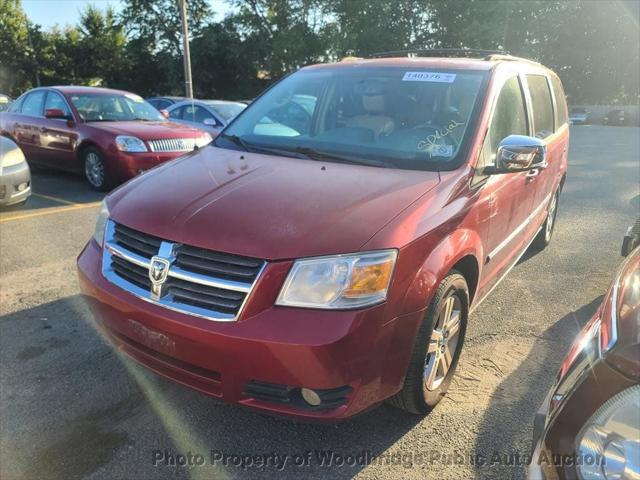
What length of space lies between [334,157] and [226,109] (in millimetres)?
7883

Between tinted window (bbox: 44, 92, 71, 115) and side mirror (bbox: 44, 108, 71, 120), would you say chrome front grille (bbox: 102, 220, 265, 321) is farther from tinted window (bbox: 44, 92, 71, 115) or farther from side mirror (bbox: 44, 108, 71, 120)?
tinted window (bbox: 44, 92, 71, 115)

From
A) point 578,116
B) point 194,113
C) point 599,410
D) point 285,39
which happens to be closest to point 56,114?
point 194,113

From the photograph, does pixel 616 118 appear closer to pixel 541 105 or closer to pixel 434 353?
pixel 541 105

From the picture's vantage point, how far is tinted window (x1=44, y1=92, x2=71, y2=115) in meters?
8.16

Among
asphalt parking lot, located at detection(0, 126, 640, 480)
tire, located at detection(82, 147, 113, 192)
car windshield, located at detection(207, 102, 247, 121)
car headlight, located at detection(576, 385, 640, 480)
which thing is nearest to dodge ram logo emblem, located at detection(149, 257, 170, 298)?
asphalt parking lot, located at detection(0, 126, 640, 480)

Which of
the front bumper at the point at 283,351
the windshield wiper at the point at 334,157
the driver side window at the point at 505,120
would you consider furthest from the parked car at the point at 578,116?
the front bumper at the point at 283,351

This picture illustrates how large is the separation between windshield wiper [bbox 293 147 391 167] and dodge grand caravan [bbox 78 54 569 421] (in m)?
0.01

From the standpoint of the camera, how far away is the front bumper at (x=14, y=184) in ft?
18.9

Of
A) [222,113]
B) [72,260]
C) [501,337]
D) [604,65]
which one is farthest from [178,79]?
[501,337]

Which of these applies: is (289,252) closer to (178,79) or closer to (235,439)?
(235,439)

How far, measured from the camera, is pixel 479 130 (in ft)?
9.74

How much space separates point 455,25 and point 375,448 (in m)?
31.9

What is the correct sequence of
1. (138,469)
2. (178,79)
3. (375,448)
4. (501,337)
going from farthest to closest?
(178,79) < (501,337) < (375,448) < (138,469)

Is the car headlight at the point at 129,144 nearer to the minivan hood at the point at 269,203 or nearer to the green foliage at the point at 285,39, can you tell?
the minivan hood at the point at 269,203
